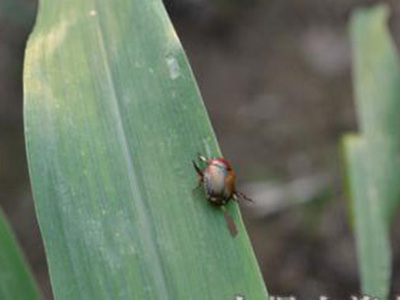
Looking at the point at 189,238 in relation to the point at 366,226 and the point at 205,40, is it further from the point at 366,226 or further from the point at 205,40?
the point at 205,40

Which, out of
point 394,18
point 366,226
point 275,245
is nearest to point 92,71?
point 366,226

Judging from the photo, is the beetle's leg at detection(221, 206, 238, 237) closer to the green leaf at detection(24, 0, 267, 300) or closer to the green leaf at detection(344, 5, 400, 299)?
the green leaf at detection(24, 0, 267, 300)

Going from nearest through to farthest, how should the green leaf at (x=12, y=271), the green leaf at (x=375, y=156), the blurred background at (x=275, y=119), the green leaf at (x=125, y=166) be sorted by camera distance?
1. the green leaf at (x=125, y=166)
2. the green leaf at (x=12, y=271)
3. the green leaf at (x=375, y=156)
4. the blurred background at (x=275, y=119)

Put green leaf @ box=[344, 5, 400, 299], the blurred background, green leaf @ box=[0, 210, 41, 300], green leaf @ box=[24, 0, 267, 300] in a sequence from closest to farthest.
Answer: green leaf @ box=[24, 0, 267, 300] → green leaf @ box=[0, 210, 41, 300] → green leaf @ box=[344, 5, 400, 299] → the blurred background

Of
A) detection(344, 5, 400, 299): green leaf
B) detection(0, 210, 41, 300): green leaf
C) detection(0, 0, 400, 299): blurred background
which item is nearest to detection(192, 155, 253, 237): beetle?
detection(0, 210, 41, 300): green leaf

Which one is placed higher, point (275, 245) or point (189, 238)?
point (189, 238)

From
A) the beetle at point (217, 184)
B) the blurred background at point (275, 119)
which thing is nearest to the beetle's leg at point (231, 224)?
the beetle at point (217, 184)

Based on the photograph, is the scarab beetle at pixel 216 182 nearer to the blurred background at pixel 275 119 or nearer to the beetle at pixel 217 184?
the beetle at pixel 217 184
